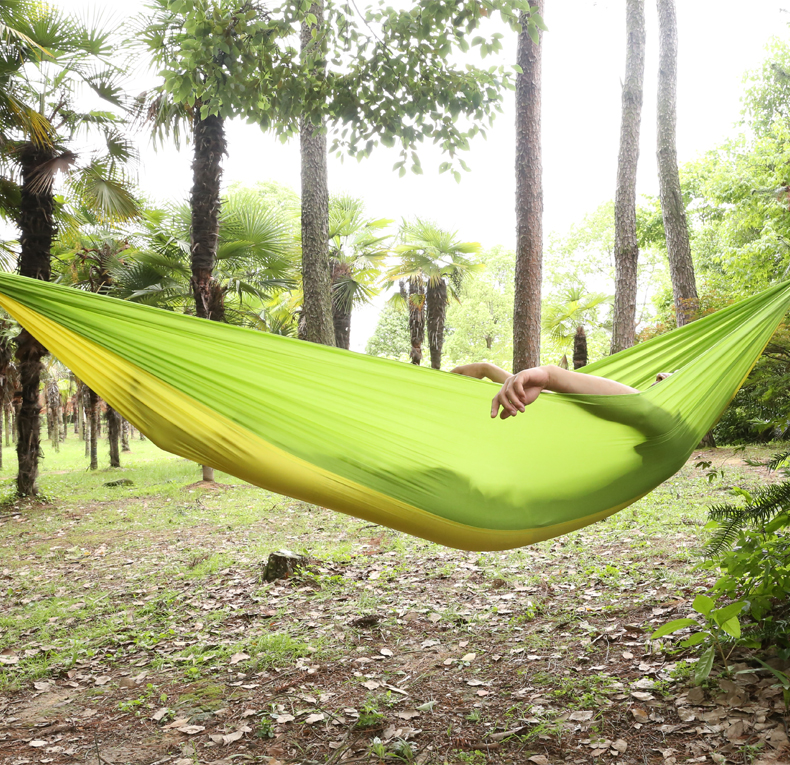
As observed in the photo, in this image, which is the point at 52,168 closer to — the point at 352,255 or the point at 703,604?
the point at 352,255

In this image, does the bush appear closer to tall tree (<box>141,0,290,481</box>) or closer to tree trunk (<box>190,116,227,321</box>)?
tall tree (<box>141,0,290,481</box>)

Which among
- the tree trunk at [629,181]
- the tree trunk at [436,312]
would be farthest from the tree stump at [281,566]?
the tree trunk at [436,312]

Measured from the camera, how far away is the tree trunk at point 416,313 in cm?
1022

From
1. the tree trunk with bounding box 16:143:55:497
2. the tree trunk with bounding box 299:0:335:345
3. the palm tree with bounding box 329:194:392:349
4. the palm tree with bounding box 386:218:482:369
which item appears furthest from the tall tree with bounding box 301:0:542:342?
the palm tree with bounding box 386:218:482:369

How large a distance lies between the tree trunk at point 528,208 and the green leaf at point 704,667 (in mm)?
1990

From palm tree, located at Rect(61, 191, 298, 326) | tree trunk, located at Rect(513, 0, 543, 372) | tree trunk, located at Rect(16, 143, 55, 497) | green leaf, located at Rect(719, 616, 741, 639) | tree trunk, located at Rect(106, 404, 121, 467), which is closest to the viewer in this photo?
green leaf, located at Rect(719, 616, 741, 639)

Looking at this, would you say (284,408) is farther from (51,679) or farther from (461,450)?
(51,679)

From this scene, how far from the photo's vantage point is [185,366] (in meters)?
1.46

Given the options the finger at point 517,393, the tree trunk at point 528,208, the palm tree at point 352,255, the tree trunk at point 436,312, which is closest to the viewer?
the finger at point 517,393

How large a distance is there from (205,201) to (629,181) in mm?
4092

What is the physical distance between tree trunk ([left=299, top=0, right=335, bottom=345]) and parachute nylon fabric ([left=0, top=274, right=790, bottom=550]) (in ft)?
9.64

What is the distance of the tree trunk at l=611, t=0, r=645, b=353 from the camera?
5.54 metres

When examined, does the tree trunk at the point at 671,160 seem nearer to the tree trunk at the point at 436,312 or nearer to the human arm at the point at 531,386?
the tree trunk at the point at 436,312

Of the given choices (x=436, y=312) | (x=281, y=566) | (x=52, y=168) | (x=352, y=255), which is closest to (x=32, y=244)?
(x=52, y=168)
